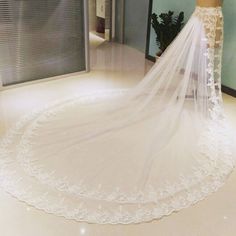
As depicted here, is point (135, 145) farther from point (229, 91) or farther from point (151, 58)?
point (151, 58)

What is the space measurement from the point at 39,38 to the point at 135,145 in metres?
2.08

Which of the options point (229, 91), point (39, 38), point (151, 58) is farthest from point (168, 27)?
point (39, 38)

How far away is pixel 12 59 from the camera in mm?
3807

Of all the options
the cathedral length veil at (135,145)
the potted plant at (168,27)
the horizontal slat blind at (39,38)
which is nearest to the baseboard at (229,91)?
the cathedral length veil at (135,145)

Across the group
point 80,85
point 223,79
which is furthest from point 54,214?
point 223,79

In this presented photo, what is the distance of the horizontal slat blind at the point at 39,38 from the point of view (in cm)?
362

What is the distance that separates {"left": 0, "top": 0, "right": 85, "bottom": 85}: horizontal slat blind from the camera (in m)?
3.62

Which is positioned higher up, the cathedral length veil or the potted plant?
the potted plant

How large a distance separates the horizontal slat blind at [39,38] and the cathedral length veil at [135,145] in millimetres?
840

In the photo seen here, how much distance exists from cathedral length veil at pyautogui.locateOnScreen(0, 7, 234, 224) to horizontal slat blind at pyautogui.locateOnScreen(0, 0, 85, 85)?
84 centimetres

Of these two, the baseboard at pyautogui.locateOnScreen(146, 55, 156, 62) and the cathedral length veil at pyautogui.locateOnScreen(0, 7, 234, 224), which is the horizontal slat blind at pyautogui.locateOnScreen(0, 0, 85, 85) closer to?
the cathedral length veil at pyautogui.locateOnScreen(0, 7, 234, 224)

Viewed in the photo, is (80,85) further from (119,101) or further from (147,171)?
(147,171)

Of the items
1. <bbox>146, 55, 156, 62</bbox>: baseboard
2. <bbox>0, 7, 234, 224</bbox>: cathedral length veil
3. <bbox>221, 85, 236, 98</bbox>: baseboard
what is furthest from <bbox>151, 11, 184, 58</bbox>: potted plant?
<bbox>0, 7, 234, 224</bbox>: cathedral length veil

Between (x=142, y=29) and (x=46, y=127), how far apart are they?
9.94ft
